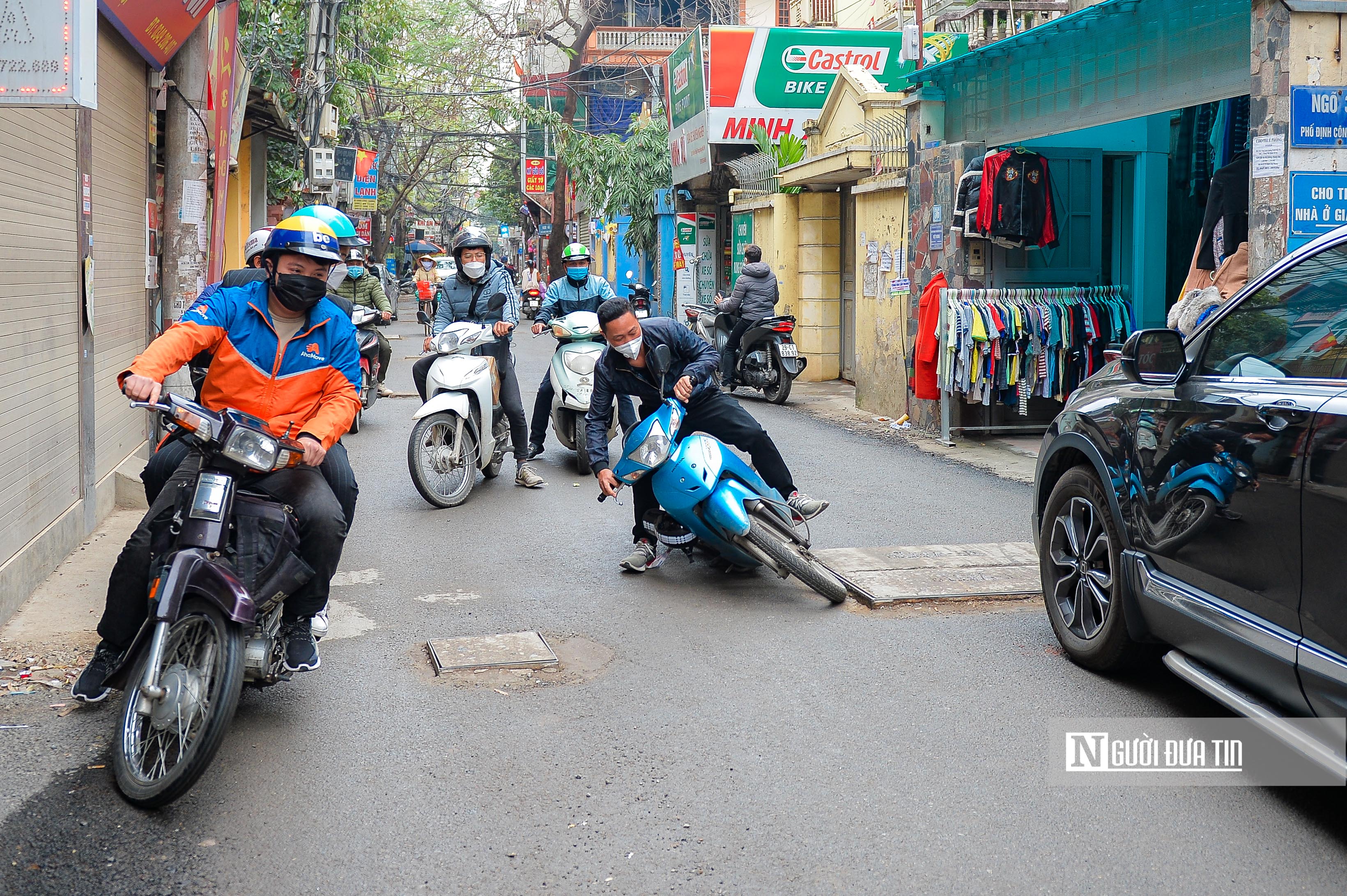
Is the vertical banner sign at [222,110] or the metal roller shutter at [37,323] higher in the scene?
the vertical banner sign at [222,110]

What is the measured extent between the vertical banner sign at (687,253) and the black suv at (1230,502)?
21.8 m

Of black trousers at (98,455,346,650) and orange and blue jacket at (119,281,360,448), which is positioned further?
orange and blue jacket at (119,281,360,448)

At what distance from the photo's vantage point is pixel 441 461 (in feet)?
29.8

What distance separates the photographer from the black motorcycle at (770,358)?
15719mm

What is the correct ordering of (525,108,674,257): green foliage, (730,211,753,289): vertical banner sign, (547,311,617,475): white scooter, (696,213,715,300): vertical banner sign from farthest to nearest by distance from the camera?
(525,108,674,257): green foliage → (696,213,715,300): vertical banner sign → (730,211,753,289): vertical banner sign → (547,311,617,475): white scooter

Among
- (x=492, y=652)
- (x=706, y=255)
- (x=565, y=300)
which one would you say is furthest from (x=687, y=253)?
(x=492, y=652)

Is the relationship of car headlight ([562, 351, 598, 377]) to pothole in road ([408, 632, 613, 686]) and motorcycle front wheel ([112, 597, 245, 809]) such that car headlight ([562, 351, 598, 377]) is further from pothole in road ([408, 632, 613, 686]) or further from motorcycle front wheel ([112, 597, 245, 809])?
motorcycle front wheel ([112, 597, 245, 809])

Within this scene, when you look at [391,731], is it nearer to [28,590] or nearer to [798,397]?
[28,590]

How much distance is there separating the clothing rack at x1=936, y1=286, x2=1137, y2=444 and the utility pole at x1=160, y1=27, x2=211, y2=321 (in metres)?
6.69

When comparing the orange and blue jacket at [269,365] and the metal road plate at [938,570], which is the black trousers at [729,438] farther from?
→ the orange and blue jacket at [269,365]

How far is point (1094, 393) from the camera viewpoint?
5.28 metres

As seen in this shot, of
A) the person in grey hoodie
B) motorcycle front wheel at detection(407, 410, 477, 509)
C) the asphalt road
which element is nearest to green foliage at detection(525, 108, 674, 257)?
the person in grey hoodie

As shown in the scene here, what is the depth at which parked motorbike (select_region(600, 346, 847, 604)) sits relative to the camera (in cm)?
627

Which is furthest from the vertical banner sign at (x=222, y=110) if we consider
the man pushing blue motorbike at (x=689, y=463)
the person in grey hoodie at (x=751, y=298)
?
the person in grey hoodie at (x=751, y=298)
